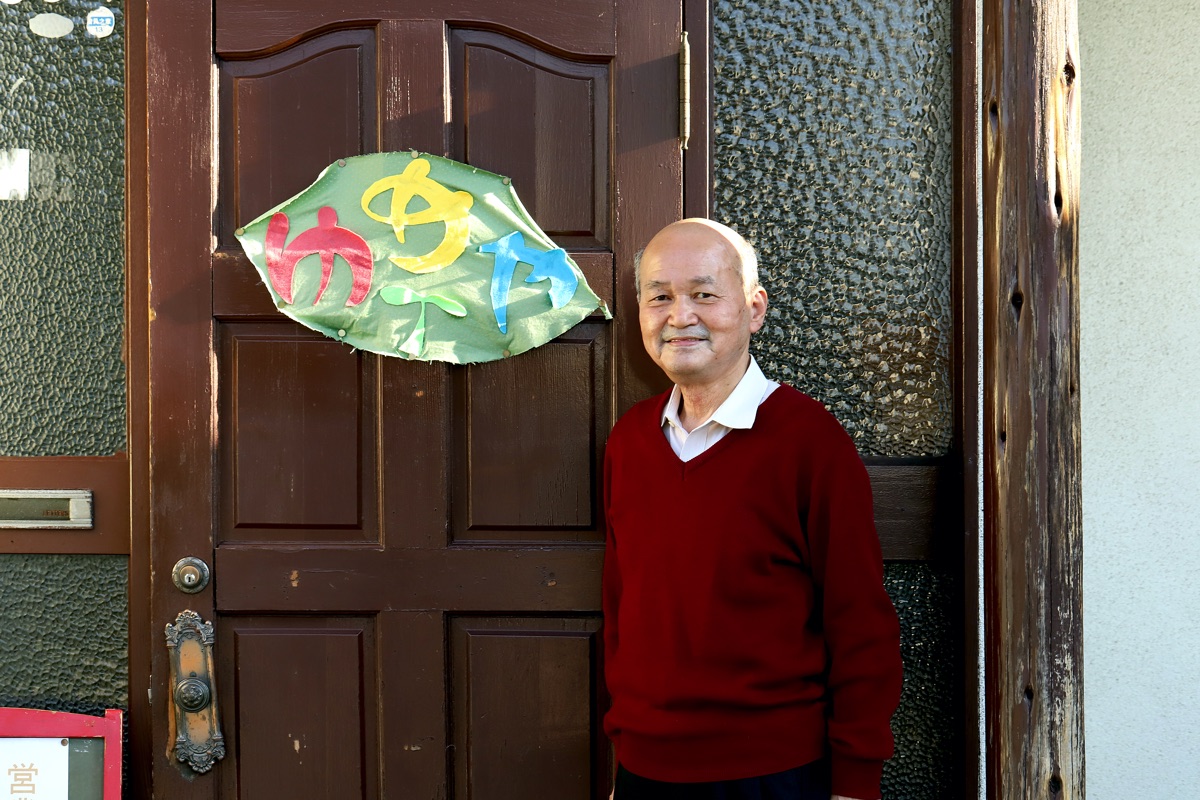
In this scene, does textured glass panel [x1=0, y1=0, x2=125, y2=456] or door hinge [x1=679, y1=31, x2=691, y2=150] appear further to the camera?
textured glass panel [x1=0, y1=0, x2=125, y2=456]

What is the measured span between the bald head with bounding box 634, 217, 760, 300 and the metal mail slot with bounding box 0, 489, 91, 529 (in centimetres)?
146

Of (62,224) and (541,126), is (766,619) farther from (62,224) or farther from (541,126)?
(62,224)

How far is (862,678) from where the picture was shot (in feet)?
5.76

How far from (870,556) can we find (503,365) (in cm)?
94

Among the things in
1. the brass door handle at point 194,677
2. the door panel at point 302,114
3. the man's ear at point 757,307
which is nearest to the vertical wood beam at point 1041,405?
the man's ear at point 757,307

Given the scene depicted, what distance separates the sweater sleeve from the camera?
175cm

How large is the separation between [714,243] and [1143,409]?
138cm

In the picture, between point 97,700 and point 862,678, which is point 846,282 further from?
point 97,700

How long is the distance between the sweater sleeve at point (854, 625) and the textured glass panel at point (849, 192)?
0.50 m

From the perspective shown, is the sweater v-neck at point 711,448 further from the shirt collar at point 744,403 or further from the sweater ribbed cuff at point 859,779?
the sweater ribbed cuff at point 859,779

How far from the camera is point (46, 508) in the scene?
2311 millimetres

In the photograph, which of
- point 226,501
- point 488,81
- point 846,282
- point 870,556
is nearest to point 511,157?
point 488,81

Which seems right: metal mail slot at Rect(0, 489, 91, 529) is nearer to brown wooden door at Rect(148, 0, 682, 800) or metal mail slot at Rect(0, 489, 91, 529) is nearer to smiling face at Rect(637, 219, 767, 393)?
brown wooden door at Rect(148, 0, 682, 800)

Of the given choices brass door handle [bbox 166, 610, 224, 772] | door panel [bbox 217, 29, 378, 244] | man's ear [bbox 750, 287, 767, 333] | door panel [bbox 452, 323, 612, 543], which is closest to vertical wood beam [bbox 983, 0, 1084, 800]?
man's ear [bbox 750, 287, 767, 333]
